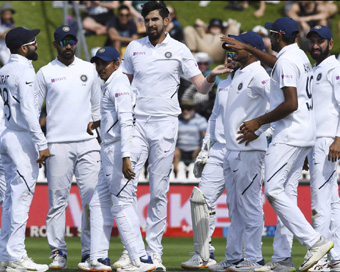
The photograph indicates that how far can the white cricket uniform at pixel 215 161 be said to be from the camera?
9.02 metres

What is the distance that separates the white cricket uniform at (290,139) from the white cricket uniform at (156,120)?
1.39 meters

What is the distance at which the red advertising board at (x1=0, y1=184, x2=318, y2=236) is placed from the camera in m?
13.2

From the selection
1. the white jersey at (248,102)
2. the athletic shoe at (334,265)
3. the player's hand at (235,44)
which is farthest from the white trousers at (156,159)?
the athletic shoe at (334,265)

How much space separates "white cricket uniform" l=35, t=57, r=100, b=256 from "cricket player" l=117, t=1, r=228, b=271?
600 mm

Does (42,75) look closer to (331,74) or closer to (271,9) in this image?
(331,74)

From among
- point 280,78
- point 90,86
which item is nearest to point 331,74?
point 280,78

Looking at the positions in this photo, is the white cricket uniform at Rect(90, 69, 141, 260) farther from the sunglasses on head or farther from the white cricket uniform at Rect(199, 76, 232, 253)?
the white cricket uniform at Rect(199, 76, 232, 253)

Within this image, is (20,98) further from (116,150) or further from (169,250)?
(169,250)

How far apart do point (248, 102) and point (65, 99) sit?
2.05 metres

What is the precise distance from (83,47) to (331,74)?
32.0 feet

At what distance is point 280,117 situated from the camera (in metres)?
7.39

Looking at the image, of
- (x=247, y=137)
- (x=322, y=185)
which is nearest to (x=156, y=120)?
(x=247, y=137)

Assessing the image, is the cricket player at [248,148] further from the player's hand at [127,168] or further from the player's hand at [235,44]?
the player's hand at [127,168]

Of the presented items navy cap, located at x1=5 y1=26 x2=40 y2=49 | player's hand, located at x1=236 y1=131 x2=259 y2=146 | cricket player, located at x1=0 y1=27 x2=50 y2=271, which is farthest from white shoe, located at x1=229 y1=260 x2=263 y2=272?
navy cap, located at x1=5 y1=26 x2=40 y2=49
